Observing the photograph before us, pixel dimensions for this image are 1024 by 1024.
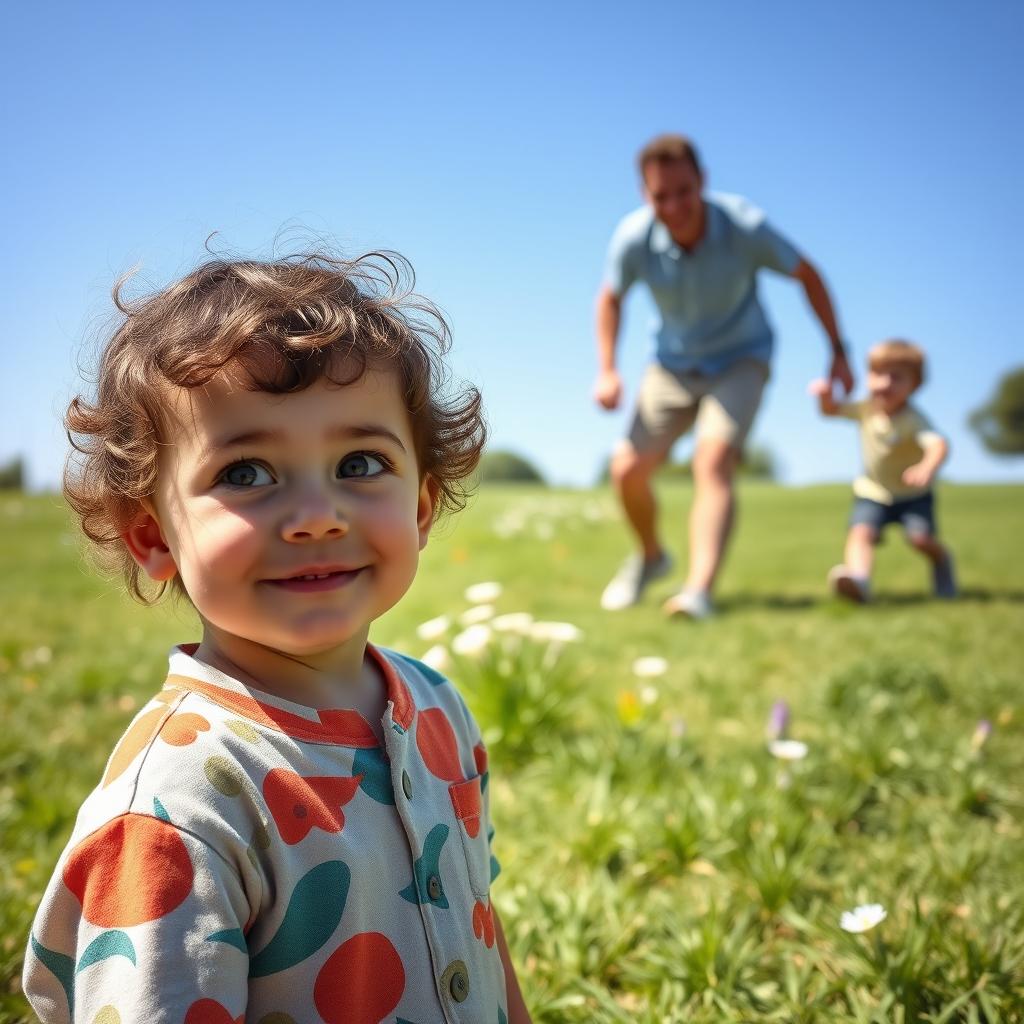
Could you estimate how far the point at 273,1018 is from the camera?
1028mm

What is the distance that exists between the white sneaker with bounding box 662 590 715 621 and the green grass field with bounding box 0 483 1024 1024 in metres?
0.19

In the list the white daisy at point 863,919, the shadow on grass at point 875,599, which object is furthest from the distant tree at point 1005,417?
the white daisy at point 863,919

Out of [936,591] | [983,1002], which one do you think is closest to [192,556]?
[983,1002]

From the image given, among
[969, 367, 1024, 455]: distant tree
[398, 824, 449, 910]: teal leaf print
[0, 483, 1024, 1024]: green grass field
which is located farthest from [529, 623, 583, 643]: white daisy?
[969, 367, 1024, 455]: distant tree

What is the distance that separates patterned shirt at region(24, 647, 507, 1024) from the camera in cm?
92

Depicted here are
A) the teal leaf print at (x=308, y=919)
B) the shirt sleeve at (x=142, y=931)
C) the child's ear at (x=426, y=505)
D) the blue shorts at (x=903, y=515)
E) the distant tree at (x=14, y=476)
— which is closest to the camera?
the shirt sleeve at (x=142, y=931)

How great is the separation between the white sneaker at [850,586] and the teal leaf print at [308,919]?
4950 mm

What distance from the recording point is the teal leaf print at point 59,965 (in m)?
0.96

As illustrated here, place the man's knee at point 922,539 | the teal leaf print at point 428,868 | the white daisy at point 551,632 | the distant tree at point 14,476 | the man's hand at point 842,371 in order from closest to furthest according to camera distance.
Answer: the teal leaf print at point 428,868 < the white daisy at point 551,632 < the man's hand at point 842,371 < the man's knee at point 922,539 < the distant tree at point 14,476

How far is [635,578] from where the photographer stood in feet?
19.0

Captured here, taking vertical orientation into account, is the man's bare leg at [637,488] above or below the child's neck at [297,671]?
above

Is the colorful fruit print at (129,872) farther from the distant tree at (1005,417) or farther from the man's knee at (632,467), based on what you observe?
the distant tree at (1005,417)

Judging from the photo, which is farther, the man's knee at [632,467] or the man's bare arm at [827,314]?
the man's knee at [632,467]

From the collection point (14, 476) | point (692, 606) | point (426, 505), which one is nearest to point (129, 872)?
point (426, 505)
